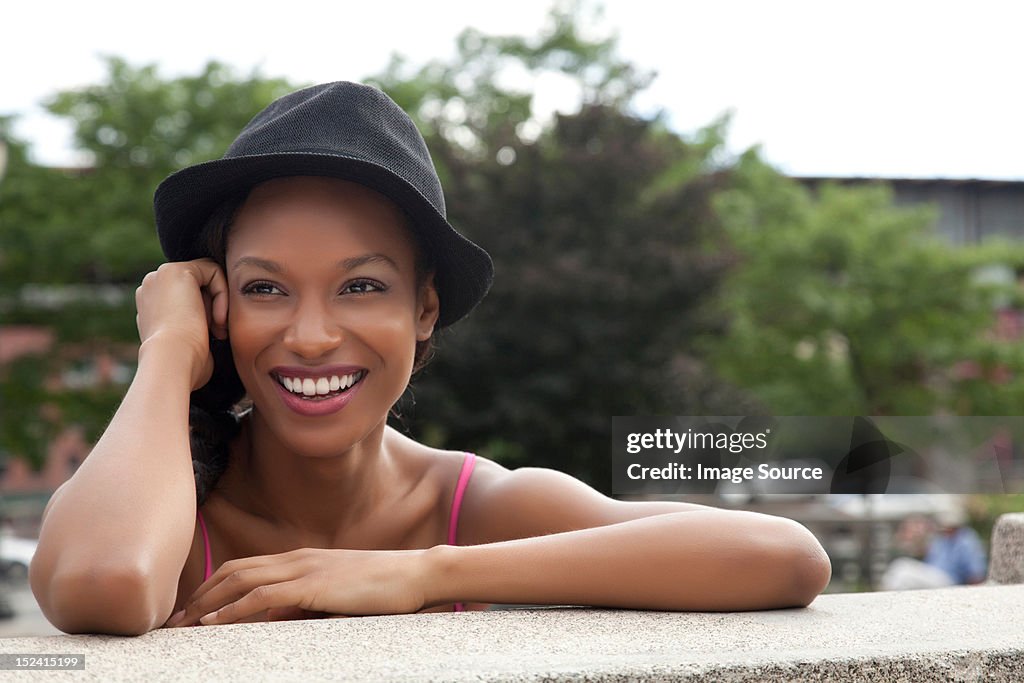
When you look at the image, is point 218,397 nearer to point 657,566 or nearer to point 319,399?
point 319,399

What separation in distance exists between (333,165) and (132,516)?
848 mm

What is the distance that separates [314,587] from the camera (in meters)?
2.18

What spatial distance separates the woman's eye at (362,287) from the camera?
2523 millimetres

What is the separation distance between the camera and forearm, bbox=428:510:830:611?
2.21 metres

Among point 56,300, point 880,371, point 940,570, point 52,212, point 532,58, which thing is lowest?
point 940,570

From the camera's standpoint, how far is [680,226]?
18656 millimetres

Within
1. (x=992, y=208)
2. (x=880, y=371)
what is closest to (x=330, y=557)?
(x=880, y=371)

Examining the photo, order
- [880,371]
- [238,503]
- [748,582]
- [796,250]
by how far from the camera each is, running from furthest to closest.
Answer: [880,371], [796,250], [238,503], [748,582]

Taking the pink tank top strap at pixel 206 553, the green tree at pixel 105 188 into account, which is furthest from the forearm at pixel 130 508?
the green tree at pixel 105 188

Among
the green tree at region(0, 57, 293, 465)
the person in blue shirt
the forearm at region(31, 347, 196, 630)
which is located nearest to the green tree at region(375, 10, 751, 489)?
the green tree at region(0, 57, 293, 465)

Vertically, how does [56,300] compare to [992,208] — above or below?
below

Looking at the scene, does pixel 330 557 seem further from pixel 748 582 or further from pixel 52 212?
pixel 52 212

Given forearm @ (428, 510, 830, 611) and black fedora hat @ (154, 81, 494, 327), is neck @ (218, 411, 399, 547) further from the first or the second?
forearm @ (428, 510, 830, 611)

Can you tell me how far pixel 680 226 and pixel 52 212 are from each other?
10331 mm
